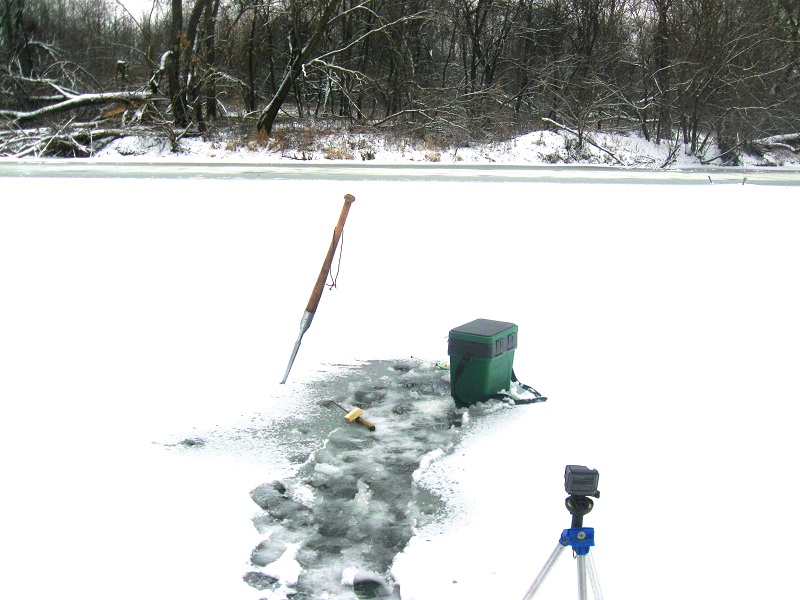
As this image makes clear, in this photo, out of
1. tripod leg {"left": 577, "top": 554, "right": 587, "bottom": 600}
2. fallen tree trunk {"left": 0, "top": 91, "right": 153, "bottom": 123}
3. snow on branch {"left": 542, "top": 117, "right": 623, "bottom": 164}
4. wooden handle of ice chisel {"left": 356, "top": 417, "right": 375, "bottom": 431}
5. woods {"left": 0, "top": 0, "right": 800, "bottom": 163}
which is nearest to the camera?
tripod leg {"left": 577, "top": 554, "right": 587, "bottom": 600}

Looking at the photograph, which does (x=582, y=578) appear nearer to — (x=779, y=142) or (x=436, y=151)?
(x=436, y=151)

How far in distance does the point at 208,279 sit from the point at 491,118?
43.5 feet

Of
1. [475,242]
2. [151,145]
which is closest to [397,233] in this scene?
[475,242]

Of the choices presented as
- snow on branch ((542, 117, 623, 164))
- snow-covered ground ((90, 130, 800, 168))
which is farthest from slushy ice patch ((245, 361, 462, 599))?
snow on branch ((542, 117, 623, 164))

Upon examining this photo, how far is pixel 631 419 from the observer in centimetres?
467

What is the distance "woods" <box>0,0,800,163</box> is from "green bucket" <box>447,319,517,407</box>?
14267 millimetres

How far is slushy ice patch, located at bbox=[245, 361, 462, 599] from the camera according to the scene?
3113mm

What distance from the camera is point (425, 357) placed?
5.93 meters

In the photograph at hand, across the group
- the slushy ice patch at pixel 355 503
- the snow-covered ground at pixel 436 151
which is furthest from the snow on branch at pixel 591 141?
the slushy ice patch at pixel 355 503

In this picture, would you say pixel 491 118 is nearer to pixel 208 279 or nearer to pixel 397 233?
pixel 397 233

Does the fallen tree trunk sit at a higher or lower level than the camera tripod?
higher

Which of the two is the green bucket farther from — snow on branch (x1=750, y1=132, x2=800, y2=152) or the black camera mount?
snow on branch (x1=750, y1=132, x2=800, y2=152)

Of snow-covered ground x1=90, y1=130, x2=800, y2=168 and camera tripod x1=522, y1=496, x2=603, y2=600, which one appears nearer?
camera tripod x1=522, y1=496, x2=603, y2=600

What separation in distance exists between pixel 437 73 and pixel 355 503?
2129 centimetres
